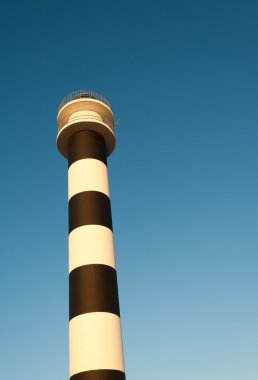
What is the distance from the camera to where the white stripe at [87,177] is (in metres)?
13.5

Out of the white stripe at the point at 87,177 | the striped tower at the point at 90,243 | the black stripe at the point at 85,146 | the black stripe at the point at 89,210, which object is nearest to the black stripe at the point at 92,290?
the striped tower at the point at 90,243

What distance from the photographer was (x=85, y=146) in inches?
567

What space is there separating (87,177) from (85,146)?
4.58 feet

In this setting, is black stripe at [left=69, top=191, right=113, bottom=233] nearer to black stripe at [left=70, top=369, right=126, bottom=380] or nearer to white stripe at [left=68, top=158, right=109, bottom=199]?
white stripe at [left=68, top=158, right=109, bottom=199]

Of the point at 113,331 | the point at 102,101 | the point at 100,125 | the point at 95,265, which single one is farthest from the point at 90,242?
the point at 102,101

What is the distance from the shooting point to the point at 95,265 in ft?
39.1

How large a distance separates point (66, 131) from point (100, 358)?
8075 millimetres

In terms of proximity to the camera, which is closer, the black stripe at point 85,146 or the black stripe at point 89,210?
the black stripe at point 89,210

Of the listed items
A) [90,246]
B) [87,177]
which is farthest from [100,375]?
[87,177]

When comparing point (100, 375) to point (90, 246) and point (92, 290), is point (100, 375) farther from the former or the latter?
point (90, 246)

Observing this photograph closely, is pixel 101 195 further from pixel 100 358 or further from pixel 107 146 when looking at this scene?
pixel 100 358

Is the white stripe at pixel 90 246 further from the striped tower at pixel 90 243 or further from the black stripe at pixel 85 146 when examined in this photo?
the black stripe at pixel 85 146

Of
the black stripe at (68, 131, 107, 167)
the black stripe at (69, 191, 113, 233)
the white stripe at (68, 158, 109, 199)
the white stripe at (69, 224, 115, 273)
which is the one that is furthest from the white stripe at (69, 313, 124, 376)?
the black stripe at (68, 131, 107, 167)

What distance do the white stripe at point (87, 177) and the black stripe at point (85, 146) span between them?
0.83 ft
